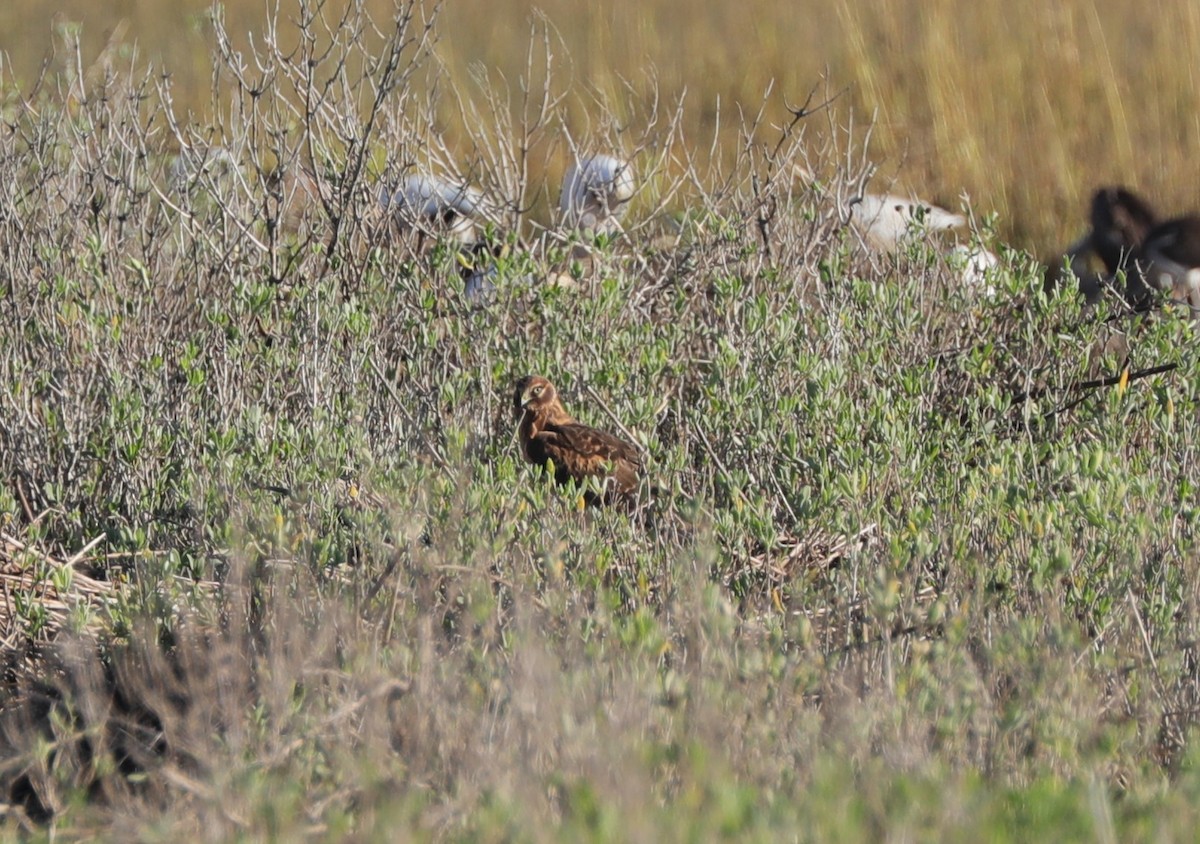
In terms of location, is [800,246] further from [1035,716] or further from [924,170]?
[924,170]

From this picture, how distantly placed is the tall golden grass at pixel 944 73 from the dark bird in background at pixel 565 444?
14.9 feet

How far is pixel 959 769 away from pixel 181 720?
1.60 meters

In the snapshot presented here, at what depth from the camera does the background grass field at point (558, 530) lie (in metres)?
2.71

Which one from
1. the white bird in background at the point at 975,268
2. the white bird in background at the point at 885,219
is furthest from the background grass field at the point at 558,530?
the white bird in background at the point at 885,219

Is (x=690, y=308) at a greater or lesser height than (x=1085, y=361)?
greater

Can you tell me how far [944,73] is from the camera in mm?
10906

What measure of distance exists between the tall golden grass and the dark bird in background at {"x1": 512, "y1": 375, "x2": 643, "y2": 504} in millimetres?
4553

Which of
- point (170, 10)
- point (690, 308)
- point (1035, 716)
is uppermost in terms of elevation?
point (170, 10)

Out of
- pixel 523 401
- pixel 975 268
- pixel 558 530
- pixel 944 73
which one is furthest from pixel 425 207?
pixel 944 73

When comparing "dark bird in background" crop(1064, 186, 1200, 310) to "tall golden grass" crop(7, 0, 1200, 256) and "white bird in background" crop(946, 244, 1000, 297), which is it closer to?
"tall golden grass" crop(7, 0, 1200, 256)

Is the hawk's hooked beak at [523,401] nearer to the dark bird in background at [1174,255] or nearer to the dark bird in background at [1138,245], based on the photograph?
the dark bird in background at [1138,245]

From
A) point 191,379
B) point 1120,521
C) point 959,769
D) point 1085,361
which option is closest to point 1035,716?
point 959,769

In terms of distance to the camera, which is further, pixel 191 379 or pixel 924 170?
pixel 924 170

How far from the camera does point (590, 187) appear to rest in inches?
246
